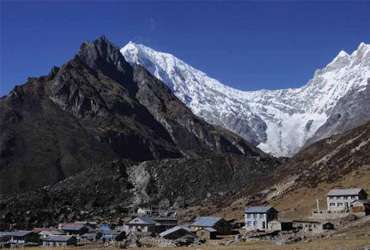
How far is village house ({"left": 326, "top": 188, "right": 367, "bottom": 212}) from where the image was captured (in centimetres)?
13929

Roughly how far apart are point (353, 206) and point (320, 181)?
→ 1751 inches

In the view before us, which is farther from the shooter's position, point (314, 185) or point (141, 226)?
point (314, 185)

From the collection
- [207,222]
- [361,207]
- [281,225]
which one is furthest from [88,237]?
[361,207]

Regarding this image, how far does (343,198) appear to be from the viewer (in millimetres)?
142250

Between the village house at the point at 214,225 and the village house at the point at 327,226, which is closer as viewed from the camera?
the village house at the point at 327,226

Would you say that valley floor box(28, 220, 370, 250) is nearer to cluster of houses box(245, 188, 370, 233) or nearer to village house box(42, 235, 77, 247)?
cluster of houses box(245, 188, 370, 233)

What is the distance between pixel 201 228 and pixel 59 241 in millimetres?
34634

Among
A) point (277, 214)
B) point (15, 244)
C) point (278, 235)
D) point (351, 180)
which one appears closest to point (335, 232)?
point (278, 235)

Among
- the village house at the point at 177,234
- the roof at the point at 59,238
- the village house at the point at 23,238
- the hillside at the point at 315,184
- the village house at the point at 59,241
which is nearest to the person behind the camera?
→ the village house at the point at 177,234

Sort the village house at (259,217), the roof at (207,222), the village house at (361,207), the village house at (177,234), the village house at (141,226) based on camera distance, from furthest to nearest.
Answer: the village house at (141,226) < the village house at (259,217) < the roof at (207,222) < the village house at (177,234) < the village house at (361,207)

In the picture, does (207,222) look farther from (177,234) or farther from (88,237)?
(88,237)

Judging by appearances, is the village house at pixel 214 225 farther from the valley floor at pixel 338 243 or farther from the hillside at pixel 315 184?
the valley floor at pixel 338 243

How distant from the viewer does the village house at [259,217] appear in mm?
144512

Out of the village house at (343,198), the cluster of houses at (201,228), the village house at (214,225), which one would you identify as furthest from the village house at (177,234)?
the village house at (343,198)
